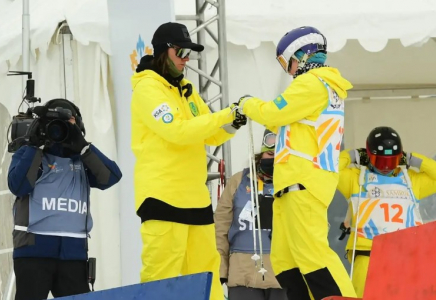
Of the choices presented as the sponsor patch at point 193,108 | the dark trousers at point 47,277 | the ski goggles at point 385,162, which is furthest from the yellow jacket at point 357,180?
the dark trousers at point 47,277

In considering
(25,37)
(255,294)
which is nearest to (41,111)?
(25,37)

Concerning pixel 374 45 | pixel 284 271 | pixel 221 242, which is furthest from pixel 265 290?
pixel 374 45

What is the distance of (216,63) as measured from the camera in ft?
24.3

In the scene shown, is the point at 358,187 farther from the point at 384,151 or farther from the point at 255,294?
the point at 255,294

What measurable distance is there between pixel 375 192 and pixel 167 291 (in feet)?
10.0

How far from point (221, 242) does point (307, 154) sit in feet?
6.39

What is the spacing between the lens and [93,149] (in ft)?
19.1

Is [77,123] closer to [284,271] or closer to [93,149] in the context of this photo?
[93,149]

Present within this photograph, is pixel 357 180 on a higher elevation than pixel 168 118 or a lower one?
lower

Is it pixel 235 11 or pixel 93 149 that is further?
pixel 235 11

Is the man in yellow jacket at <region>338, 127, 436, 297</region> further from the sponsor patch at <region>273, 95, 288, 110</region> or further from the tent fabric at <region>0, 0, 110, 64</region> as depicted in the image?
the tent fabric at <region>0, 0, 110, 64</region>

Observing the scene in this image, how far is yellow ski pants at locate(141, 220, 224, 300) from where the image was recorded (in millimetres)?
5426

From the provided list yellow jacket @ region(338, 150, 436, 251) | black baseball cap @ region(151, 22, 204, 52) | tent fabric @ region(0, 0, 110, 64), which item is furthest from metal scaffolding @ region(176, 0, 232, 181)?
black baseball cap @ region(151, 22, 204, 52)

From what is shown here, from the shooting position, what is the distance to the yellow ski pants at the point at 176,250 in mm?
5426
